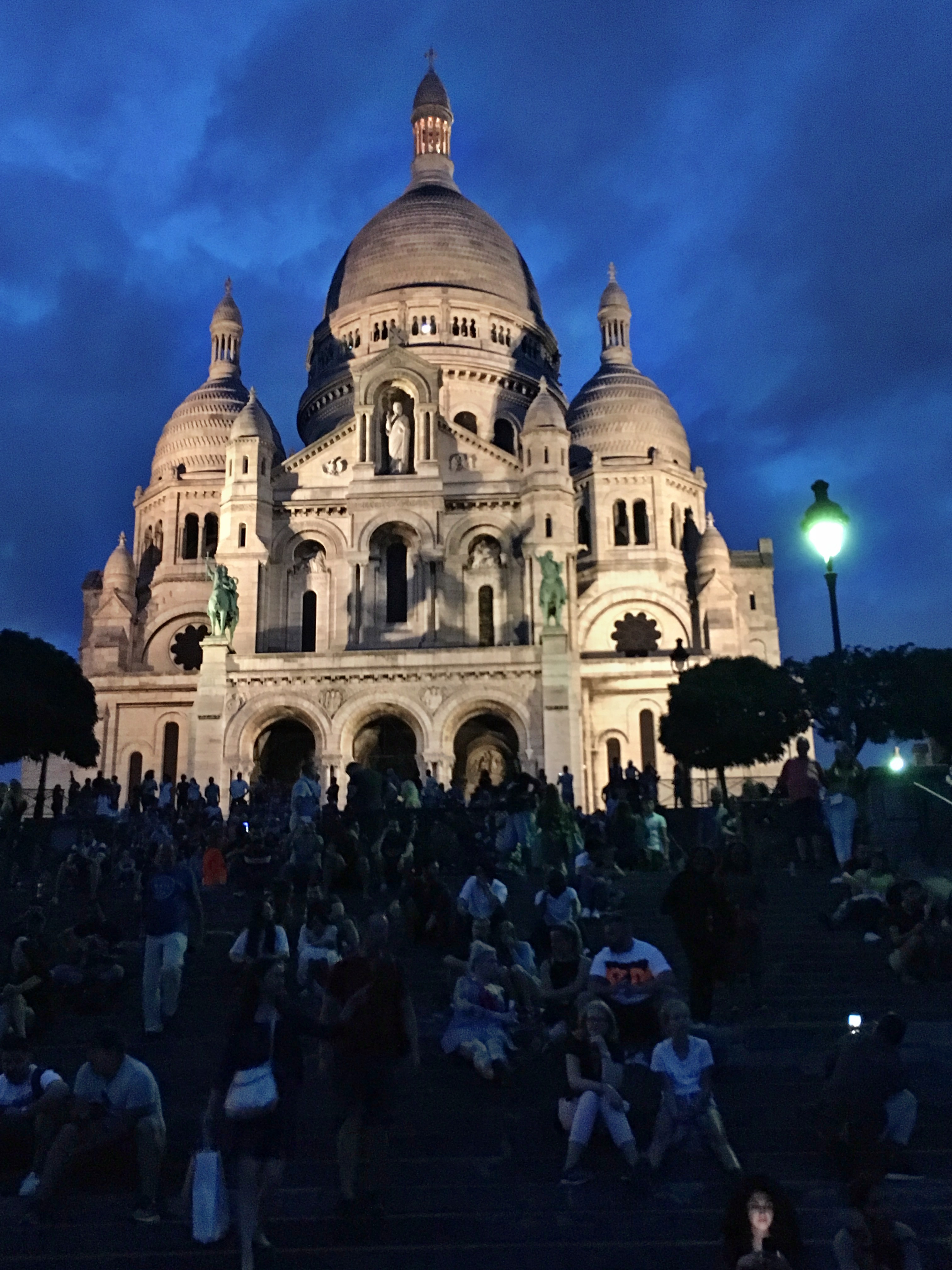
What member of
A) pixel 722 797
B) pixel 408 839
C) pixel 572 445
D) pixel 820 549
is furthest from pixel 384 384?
pixel 820 549

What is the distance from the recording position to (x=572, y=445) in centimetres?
5128

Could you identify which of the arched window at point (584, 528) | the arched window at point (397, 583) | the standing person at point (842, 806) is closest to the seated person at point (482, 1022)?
the standing person at point (842, 806)

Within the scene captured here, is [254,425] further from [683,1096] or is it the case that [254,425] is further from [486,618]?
[683,1096]

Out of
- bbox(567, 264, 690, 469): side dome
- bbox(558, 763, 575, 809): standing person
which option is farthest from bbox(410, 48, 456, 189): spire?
bbox(558, 763, 575, 809): standing person

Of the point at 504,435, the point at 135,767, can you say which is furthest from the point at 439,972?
the point at 504,435

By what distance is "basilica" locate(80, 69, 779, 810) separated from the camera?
3697 centimetres

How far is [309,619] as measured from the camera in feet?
135

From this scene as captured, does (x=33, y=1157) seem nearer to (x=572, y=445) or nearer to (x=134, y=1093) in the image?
(x=134, y=1093)

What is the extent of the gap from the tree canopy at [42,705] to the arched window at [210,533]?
51.4ft

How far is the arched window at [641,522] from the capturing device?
4850 centimetres

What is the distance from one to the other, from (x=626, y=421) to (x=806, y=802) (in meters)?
34.2

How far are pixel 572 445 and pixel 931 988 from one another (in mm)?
40119

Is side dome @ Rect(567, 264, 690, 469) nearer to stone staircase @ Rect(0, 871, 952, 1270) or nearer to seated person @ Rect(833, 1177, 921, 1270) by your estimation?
stone staircase @ Rect(0, 871, 952, 1270)

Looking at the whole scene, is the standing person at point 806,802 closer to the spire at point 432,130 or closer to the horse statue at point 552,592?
the horse statue at point 552,592
